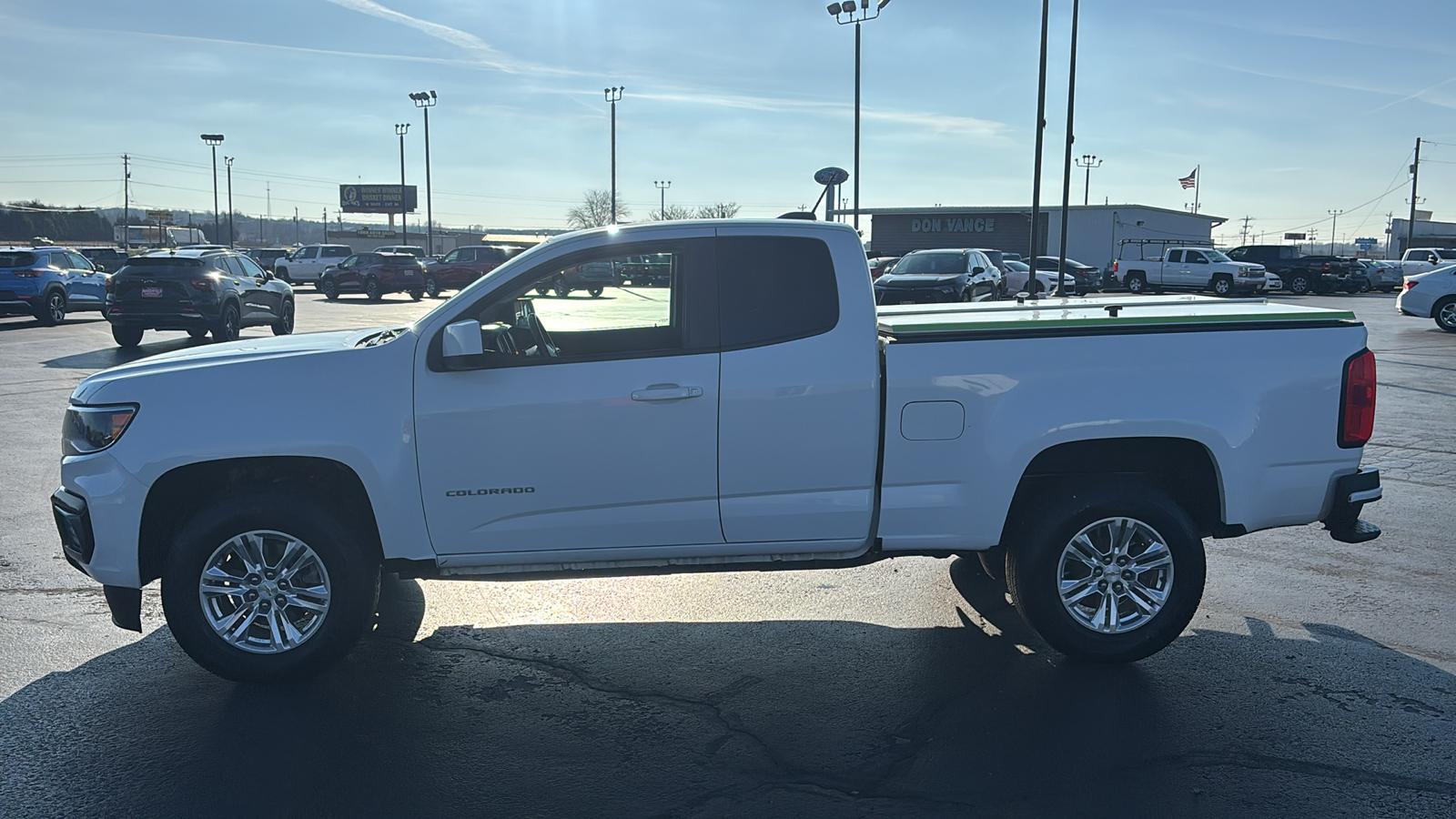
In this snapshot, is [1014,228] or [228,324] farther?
[1014,228]

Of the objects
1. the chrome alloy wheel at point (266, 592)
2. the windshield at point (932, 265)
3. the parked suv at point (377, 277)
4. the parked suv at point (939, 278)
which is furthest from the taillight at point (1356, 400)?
the parked suv at point (377, 277)

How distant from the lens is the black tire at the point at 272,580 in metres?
4.43

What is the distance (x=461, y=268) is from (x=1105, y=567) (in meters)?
37.9

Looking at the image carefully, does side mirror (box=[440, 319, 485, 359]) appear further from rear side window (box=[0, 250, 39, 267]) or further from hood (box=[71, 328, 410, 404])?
rear side window (box=[0, 250, 39, 267])

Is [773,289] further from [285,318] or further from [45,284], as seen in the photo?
[45,284]

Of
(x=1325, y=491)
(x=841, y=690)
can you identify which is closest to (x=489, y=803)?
(x=841, y=690)

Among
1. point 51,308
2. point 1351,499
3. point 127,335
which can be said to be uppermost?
point 51,308

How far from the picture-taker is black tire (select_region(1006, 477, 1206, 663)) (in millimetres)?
4695

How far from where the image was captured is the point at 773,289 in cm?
471

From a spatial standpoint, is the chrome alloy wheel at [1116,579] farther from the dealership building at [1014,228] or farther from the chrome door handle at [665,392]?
the dealership building at [1014,228]

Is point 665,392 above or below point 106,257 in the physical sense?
below

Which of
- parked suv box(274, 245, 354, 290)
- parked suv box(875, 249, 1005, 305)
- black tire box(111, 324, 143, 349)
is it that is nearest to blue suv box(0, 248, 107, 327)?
black tire box(111, 324, 143, 349)

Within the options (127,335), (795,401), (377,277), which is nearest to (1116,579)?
(795,401)

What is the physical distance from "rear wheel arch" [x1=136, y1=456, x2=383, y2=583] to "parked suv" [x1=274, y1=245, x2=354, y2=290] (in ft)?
143
